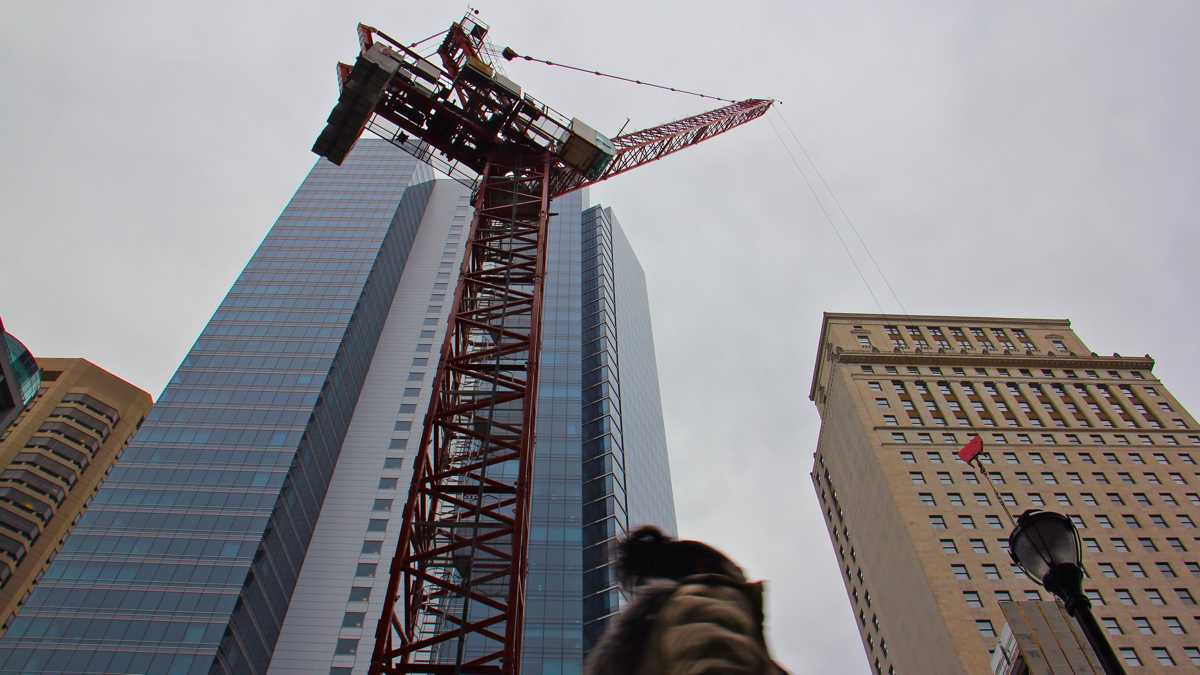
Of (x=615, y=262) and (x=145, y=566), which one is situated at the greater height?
(x=615, y=262)

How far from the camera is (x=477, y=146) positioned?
40469 millimetres

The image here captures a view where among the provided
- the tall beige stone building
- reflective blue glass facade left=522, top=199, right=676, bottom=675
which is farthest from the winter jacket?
reflective blue glass facade left=522, top=199, right=676, bottom=675

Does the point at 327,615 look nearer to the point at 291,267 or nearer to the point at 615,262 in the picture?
the point at 291,267

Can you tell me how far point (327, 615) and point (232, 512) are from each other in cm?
1180

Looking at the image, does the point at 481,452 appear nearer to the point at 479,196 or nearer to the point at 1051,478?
the point at 479,196

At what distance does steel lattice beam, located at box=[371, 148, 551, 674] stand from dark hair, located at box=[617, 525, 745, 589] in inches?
687

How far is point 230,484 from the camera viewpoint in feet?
237

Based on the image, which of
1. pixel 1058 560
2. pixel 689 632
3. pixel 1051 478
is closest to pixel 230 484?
pixel 1051 478

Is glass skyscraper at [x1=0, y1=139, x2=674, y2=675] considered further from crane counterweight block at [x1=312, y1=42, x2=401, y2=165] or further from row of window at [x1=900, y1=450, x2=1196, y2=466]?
crane counterweight block at [x1=312, y1=42, x2=401, y2=165]

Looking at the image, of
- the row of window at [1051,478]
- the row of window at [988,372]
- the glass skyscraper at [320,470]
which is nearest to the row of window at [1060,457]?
the row of window at [1051,478]

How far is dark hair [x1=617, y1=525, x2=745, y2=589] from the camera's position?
4.87 m

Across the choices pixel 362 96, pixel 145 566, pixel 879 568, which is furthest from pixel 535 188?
pixel 145 566

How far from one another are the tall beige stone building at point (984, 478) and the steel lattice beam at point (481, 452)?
31777mm

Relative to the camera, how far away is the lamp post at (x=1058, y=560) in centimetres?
702
